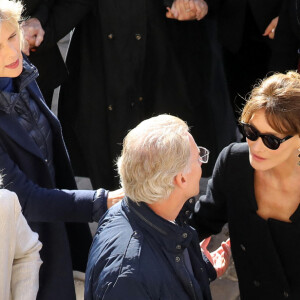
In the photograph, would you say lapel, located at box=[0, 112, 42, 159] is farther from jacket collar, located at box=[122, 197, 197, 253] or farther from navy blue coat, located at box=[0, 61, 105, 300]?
jacket collar, located at box=[122, 197, 197, 253]

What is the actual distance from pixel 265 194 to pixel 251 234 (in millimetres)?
190

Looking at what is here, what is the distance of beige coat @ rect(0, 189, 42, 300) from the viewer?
2195 millimetres

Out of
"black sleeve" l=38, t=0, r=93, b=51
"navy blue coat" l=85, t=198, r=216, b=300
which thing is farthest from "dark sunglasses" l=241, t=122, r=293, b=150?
"black sleeve" l=38, t=0, r=93, b=51

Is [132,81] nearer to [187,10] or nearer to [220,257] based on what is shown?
[187,10]

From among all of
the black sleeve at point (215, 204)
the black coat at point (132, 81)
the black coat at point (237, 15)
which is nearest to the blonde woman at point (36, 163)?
the black sleeve at point (215, 204)

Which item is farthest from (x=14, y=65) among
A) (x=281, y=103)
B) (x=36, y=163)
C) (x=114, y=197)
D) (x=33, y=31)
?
(x=281, y=103)

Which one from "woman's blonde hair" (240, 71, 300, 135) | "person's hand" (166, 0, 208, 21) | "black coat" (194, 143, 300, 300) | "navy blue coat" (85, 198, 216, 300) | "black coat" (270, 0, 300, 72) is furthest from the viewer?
"person's hand" (166, 0, 208, 21)

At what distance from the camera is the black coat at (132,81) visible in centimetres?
373

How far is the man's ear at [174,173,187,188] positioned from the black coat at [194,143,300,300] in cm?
48

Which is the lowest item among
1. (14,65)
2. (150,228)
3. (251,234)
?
(251,234)

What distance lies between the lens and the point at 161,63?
3.87m

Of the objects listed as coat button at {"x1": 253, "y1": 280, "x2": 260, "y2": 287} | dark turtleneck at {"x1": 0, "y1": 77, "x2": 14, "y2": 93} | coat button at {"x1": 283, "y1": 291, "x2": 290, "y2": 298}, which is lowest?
coat button at {"x1": 253, "y1": 280, "x2": 260, "y2": 287}

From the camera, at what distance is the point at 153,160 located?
2.18 meters

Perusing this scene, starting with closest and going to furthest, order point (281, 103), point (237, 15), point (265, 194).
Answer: point (281, 103)
point (265, 194)
point (237, 15)
